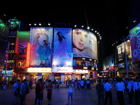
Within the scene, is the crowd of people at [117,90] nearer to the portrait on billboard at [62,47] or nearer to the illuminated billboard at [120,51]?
the portrait on billboard at [62,47]

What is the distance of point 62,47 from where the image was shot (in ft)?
186

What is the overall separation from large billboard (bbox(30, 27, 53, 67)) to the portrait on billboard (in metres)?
2.10

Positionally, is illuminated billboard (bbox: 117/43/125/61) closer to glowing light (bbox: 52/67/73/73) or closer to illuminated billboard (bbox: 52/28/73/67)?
illuminated billboard (bbox: 52/28/73/67)

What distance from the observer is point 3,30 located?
45.5m

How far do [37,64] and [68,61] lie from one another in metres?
11.0

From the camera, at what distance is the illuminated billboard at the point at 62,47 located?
5550cm

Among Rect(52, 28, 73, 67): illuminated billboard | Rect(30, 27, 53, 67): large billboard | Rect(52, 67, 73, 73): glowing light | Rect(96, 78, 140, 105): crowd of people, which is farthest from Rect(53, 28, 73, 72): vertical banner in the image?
Rect(96, 78, 140, 105): crowd of people

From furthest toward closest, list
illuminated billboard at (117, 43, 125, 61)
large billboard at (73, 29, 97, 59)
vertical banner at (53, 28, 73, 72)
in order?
1. illuminated billboard at (117, 43, 125, 61)
2. large billboard at (73, 29, 97, 59)
3. vertical banner at (53, 28, 73, 72)

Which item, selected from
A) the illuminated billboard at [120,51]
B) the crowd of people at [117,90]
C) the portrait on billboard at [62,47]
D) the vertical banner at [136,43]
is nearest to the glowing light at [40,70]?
the portrait on billboard at [62,47]

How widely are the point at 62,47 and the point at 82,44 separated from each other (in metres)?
8.23

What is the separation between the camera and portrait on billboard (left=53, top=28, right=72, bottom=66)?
55.5 m

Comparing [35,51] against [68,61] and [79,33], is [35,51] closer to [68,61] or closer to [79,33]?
[68,61]

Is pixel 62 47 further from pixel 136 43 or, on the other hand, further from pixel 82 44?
pixel 136 43

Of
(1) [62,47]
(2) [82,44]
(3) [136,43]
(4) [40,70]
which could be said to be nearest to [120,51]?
(2) [82,44]
